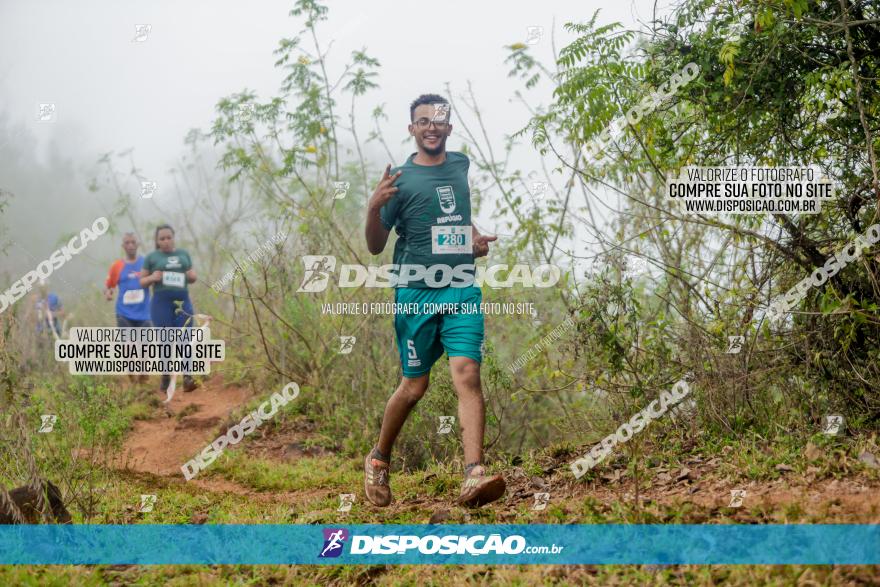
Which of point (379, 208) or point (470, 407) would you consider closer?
point (470, 407)

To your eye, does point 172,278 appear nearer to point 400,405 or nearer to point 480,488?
point 400,405

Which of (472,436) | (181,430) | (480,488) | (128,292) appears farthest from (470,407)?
(128,292)

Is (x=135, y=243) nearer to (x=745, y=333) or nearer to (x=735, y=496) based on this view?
(x=745, y=333)

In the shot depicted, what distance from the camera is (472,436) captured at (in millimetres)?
4496

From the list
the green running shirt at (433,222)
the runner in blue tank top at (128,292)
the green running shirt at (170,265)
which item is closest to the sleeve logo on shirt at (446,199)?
the green running shirt at (433,222)

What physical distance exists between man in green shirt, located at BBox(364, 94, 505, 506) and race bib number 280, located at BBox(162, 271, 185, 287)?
444 centimetres

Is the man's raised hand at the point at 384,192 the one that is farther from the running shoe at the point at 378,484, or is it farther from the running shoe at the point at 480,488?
the running shoe at the point at 480,488

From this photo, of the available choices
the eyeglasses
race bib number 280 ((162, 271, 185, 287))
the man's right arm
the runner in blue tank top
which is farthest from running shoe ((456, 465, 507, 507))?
the runner in blue tank top

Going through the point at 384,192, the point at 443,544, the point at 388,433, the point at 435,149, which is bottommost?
the point at 443,544

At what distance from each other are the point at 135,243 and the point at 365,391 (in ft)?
12.6

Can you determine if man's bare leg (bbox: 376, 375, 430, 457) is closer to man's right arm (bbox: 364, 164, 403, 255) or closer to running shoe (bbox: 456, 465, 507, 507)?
running shoe (bbox: 456, 465, 507, 507)

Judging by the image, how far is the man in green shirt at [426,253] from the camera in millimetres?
4848

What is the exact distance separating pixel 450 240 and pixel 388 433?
1227 mm

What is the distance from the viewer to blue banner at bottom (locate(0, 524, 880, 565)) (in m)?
3.50
